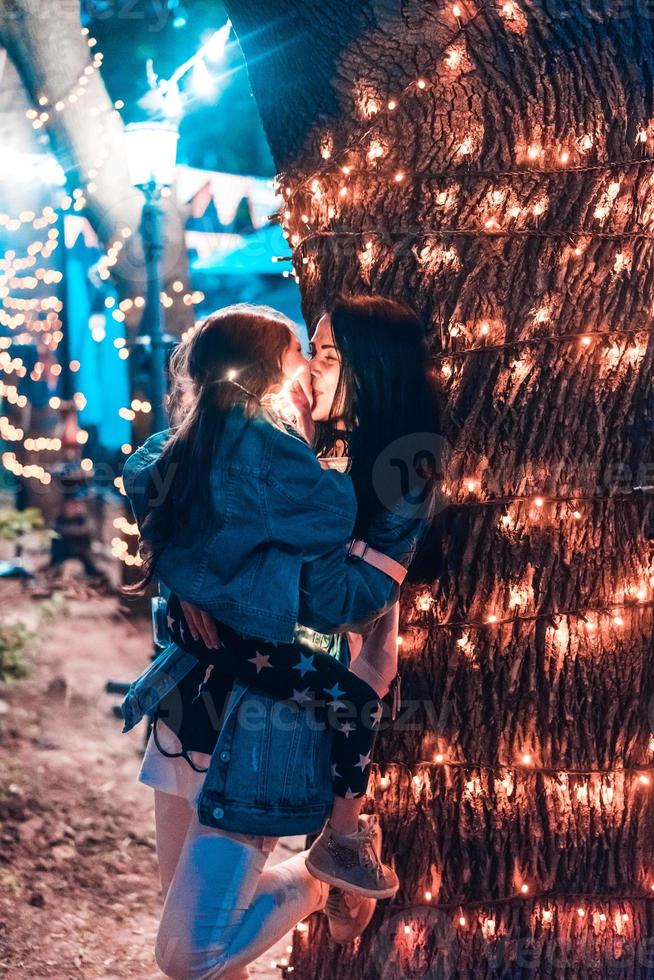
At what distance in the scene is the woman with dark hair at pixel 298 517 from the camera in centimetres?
239

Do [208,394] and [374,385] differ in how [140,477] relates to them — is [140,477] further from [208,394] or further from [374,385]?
[374,385]

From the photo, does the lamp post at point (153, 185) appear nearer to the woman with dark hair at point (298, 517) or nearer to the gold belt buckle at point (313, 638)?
the woman with dark hair at point (298, 517)

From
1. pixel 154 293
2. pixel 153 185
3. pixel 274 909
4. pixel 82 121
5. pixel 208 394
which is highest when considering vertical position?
pixel 82 121

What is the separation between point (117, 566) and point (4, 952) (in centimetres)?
621

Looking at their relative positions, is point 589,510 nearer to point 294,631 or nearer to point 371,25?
point 294,631

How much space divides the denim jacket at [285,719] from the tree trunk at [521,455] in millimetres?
470

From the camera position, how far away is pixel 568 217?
9.40 feet

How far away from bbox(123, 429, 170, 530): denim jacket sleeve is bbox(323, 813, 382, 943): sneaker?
1.06 m

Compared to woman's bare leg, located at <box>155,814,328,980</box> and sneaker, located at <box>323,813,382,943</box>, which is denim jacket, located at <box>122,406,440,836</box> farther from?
sneaker, located at <box>323,813,382,943</box>

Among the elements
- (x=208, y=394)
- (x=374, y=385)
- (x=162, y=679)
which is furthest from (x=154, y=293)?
(x=162, y=679)

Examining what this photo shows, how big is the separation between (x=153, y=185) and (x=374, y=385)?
4250mm

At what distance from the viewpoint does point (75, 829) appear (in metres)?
5.14

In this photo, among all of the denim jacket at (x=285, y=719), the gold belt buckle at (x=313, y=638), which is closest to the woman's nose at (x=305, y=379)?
the denim jacket at (x=285, y=719)

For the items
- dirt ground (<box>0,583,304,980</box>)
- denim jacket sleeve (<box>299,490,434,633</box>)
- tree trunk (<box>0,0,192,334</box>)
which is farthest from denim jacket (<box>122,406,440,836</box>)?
tree trunk (<box>0,0,192,334</box>)
